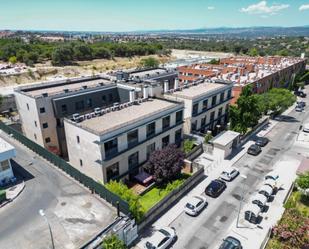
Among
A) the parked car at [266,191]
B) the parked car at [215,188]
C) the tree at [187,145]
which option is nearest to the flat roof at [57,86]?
the tree at [187,145]

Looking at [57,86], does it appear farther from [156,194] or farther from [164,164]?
[156,194]

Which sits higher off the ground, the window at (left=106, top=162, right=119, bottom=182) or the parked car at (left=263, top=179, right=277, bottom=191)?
the window at (left=106, top=162, right=119, bottom=182)

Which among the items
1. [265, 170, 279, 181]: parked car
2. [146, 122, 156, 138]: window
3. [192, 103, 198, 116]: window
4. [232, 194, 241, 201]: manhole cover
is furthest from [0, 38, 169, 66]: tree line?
[265, 170, 279, 181]: parked car

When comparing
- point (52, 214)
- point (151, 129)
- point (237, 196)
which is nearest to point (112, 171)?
point (151, 129)

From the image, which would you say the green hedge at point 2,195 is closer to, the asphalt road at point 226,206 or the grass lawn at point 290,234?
the asphalt road at point 226,206

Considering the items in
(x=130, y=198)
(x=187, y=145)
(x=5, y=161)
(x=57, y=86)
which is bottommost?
(x=187, y=145)

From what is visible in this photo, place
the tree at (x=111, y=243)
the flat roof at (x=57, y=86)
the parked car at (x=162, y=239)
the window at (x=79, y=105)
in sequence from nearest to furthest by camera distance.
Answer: the tree at (x=111, y=243) → the parked car at (x=162, y=239) → the window at (x=79, y=105) → the flat roof at (x=57, y=86)

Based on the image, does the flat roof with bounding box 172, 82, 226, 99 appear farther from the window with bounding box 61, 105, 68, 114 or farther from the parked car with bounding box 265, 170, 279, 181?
the window with bounding box 61, 105, 68, 114
